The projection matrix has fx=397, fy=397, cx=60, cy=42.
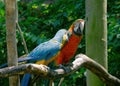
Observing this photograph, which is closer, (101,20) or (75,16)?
(101,20)

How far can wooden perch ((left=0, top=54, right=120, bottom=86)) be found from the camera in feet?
4.11

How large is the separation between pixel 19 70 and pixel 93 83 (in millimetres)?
740

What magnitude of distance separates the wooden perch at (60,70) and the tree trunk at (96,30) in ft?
0.39

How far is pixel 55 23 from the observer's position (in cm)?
294

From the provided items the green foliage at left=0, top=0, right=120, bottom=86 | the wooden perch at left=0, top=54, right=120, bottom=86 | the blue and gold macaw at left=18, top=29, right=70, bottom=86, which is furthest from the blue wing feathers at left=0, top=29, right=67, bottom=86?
Result: the green foliage at left=0, top=0, right=120, bottom=86

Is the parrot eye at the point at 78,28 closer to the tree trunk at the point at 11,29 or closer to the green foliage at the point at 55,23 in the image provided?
the tree trunk at the point at 11,29

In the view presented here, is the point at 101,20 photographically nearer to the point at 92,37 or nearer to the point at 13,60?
the point at 92,37

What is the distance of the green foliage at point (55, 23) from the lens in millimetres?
2641

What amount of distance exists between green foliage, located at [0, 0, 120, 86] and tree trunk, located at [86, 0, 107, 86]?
2.02 feet

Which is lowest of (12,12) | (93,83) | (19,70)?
(93,83)

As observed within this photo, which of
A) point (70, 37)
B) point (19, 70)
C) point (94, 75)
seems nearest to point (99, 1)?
point (70, 37)

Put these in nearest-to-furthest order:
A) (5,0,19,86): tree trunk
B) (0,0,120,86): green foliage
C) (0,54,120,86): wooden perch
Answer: (0,54,120,86): wooden perch < (5,0,19,86): tree trunk < (0,0,120,86): green foliage

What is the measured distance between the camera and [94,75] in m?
1.92

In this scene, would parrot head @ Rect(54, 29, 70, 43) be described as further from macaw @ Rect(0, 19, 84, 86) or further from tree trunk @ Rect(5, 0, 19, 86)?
tree trunk @ Rect(5, 0, 19, 86)
